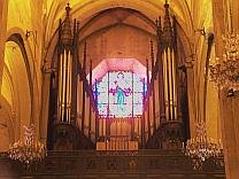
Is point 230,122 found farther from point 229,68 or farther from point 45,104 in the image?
point 45,104

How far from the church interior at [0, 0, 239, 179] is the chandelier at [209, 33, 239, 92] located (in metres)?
1.32

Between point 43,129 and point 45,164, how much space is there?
2801 millimetres

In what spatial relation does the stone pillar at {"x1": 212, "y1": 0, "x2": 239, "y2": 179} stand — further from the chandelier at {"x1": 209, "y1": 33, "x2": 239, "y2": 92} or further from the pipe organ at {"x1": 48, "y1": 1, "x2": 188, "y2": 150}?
the pipe organ at {"x1": 48, "y1": 1, "x2": 188, "y2": 150}

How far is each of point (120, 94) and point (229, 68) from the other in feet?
40.8

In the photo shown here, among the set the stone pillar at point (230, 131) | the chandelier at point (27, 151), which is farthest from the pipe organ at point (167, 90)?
the stone pillar at point (230, 131)

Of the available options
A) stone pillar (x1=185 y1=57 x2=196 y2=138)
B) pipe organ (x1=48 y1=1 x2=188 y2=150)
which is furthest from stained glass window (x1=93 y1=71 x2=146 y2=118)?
stone pillar (x1=185 y1=57 x2=196 y2=138)

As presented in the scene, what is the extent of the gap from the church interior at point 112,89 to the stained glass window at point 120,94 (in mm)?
41

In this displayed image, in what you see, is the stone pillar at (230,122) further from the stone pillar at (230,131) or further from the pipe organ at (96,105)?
the pipe organ at (96,105)

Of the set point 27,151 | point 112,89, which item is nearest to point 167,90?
point 112,89

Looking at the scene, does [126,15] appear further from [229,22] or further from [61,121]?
[229,22]

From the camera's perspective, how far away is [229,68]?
9.84 m

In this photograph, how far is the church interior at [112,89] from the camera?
52.2 feet

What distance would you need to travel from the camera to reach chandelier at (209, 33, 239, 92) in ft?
32.1

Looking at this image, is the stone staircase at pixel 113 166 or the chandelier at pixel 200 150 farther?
the stone staircase at pixel 113 166
